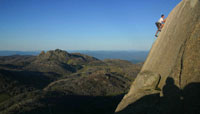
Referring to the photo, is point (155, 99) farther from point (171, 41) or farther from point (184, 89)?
point (171, 41)

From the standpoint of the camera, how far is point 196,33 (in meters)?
14.4

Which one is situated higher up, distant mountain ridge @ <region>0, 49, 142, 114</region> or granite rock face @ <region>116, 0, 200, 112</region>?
granite rock face @ <region>116, 0, 200, 112</region>

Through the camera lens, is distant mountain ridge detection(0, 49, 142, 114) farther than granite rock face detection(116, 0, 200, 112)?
Yes

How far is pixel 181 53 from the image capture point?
14.9m

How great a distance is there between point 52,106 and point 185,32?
257ft

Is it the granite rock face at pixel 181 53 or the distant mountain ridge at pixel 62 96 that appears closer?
the granite rock face at pixel 181 53

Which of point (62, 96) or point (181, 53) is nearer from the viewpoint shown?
point (181, 53)

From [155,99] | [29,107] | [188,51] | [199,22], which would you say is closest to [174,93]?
[155,99]

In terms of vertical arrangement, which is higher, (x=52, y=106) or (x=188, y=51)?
(x=188, y=51)

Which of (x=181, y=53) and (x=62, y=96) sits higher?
(x=181, y=53)

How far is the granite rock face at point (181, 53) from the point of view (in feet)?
44.6

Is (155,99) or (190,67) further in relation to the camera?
(155,99)

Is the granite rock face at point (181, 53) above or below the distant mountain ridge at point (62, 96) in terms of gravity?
above

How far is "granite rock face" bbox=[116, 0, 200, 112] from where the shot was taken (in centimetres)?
1359
